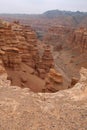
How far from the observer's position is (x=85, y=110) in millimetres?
11320

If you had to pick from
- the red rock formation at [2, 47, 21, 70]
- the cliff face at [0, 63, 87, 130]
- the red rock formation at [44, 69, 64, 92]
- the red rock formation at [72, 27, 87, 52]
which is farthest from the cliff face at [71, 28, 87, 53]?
the cliff face at [0, 63, 87, 130]

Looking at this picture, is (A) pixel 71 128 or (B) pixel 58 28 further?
(B) pixel 58 28

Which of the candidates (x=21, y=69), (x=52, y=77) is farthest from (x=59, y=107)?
(x=21, y=69)

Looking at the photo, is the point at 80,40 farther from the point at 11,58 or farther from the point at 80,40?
the point at 11,58

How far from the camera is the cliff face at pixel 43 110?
34.8 ft

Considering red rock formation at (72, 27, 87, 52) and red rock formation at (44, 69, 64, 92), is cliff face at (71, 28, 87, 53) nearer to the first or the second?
red rock formation at (72, 27, 87, 52)

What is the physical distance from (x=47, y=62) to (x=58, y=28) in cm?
5622

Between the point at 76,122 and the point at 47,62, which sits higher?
the point at 76,122

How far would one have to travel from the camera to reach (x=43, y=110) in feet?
37.6

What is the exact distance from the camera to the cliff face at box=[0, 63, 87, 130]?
34.8 ft

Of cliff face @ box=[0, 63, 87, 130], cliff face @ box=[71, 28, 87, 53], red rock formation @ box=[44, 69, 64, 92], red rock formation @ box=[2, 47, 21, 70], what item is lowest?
cliff face @ box=[71, 28, 87, 53]

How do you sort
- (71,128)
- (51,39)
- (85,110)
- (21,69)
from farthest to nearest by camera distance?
(51,39), (21,69), (85,110), (71,128)

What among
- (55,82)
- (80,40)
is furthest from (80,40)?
(55,82)

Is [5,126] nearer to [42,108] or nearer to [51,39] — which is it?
[42,108]
